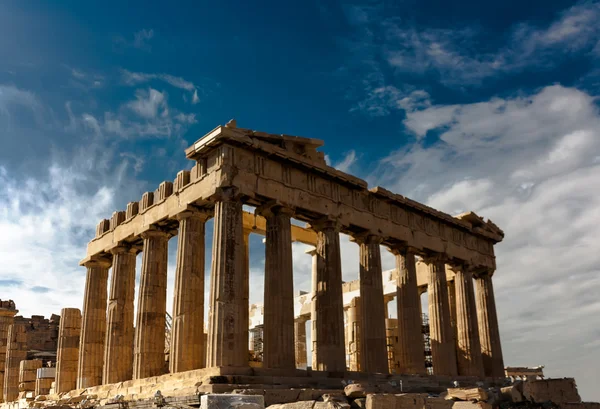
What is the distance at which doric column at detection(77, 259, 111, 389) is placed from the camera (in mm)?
29562

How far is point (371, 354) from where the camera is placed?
28.0m

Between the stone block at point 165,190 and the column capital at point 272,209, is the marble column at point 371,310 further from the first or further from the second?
the stone block at point 165,190

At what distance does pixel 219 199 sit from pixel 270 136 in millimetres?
3585

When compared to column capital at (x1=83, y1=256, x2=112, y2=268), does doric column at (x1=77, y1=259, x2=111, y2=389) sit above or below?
below

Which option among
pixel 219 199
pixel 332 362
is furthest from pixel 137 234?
pixel 332 362

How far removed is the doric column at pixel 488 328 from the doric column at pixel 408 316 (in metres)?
6.74

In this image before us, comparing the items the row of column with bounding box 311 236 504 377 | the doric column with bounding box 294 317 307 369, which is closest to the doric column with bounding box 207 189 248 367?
the row of column with bounding box 311 236 504 377

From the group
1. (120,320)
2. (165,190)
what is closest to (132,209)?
(165,190)

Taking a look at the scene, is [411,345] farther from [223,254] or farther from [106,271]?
[106,271]

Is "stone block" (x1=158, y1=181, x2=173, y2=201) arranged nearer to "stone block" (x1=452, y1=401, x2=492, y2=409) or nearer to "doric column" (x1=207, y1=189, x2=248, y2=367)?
"doric column" (x1=207, y1=189, x2=248, y2=367)

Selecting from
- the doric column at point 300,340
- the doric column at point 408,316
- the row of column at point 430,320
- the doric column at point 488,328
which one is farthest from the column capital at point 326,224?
the doric column at point 300,340

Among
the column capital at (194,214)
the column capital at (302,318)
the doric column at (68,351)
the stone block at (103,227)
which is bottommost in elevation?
the doric column at (68,351)

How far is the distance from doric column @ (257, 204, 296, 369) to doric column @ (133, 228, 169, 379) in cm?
469

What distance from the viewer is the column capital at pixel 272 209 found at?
25453mm
